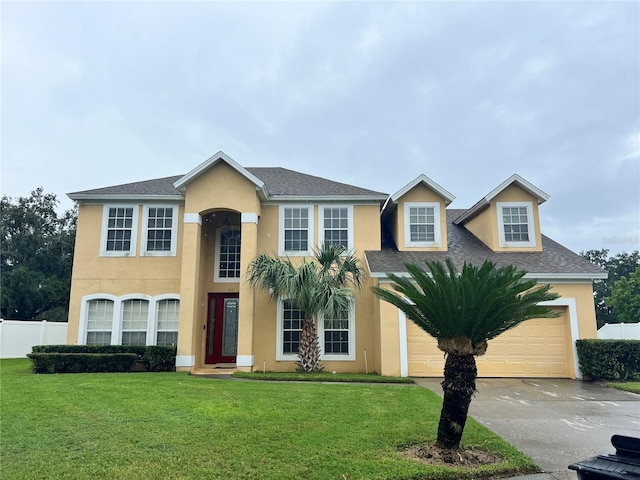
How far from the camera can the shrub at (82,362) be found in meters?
12.2

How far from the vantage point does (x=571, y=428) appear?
271 inches

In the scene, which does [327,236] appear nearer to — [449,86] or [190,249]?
[190,249]

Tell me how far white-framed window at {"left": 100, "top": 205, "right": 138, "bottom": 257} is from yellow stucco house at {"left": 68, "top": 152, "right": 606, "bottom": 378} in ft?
0.12

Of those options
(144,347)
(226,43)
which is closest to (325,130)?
(226,43)

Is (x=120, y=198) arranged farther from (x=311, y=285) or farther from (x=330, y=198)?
(x=311, y=285)

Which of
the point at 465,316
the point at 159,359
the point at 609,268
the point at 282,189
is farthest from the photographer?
the point at 609,268

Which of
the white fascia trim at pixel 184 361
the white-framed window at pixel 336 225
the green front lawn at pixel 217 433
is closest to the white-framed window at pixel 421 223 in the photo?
the white-framed window at pixel 336 225

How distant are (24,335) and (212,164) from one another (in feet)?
40.4

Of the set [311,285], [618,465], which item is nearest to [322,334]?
[311,285]

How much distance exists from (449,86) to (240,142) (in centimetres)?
1520

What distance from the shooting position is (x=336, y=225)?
1502cm

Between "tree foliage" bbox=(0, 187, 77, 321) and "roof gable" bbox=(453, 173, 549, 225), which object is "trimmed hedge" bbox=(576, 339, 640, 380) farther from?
"tree foliage" bbox=(0, 187, 77, 321)

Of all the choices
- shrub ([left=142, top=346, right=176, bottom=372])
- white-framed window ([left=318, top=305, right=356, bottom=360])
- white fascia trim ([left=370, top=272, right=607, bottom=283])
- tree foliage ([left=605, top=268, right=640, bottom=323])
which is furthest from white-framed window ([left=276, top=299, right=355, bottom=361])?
tree foliage ([left=605, top=268, right=640, bottom=323])

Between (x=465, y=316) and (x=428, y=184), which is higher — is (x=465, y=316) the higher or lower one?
the lower one
